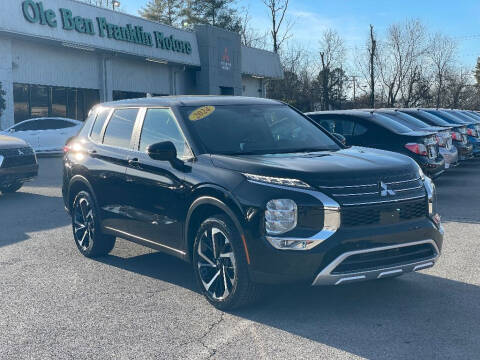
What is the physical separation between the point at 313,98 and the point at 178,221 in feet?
184

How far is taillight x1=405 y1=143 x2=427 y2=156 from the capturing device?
36.9 ft

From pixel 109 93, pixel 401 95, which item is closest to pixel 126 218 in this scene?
pixel 109 93

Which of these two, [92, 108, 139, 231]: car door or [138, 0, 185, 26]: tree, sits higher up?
[138, 0, 185, 26]: tree

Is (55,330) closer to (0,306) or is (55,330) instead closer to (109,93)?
(0,306)

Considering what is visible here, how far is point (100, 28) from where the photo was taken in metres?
30.4

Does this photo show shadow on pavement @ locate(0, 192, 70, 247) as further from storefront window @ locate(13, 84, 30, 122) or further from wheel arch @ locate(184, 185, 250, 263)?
storefront window @ locate(13, 84, 30, 122)

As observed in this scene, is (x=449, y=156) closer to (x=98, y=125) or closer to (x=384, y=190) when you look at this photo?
(x=98, y=125)

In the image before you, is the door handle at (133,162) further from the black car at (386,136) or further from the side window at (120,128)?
the black car at (386,136)

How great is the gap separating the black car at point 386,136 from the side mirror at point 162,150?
6604 mm

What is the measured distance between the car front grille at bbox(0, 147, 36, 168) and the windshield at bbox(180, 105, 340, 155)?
7436mm

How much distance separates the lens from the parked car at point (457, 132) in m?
15.8

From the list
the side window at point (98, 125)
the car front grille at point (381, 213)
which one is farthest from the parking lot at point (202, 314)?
the side window at point (98, 125)

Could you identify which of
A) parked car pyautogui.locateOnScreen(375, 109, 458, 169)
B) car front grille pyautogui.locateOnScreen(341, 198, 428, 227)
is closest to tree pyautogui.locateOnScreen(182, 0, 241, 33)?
parked car pyautogui.locateOnScreen(375, 109, 458, 169)

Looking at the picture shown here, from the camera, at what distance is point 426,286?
5824 mm
